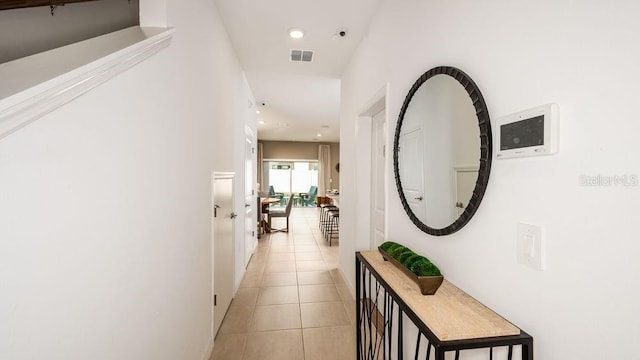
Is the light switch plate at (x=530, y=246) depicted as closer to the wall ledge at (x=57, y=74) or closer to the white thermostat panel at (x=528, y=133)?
the white thermostat panel at (x=528, y=133)

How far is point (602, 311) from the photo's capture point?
2.13ft

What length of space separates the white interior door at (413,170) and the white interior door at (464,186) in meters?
0.29

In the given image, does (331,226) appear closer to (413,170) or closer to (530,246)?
(413,170)

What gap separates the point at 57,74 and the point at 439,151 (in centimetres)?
140

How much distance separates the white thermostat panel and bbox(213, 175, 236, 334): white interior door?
194cm

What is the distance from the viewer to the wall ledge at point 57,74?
1.71ft

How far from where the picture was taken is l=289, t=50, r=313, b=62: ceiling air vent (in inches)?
120

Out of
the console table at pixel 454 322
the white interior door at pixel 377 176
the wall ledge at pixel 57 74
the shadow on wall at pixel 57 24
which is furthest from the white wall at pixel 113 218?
the white interior door at pixel 377 176

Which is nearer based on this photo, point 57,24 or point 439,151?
point 57,24

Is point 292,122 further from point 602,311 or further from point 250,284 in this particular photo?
point 602,311

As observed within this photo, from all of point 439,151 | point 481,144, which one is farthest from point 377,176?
point 481,144

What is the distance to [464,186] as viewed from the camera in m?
1.12

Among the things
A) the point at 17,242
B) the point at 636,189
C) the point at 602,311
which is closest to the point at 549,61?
the point at 636,189

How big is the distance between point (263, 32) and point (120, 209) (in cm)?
229
